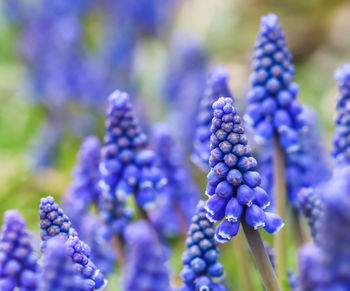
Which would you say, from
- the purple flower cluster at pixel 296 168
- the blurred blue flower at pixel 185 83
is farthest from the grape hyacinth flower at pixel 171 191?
the blurred blue flower at pixel 185 83

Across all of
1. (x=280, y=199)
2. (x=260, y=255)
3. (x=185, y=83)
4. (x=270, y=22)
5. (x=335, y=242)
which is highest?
(x=185, y=83)

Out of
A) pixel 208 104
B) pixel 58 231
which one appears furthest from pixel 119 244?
pixel 58 231

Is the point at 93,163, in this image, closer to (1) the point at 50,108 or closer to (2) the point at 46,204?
(2) the point at 46,204

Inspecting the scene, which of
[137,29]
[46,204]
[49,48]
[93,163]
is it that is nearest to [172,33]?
[137,29]

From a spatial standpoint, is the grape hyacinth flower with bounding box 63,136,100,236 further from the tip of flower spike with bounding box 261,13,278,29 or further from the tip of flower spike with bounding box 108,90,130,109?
the tip of flower spike with bounding box 261,13,278,29

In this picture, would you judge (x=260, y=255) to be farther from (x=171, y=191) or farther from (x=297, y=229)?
(x=171, y=191)
